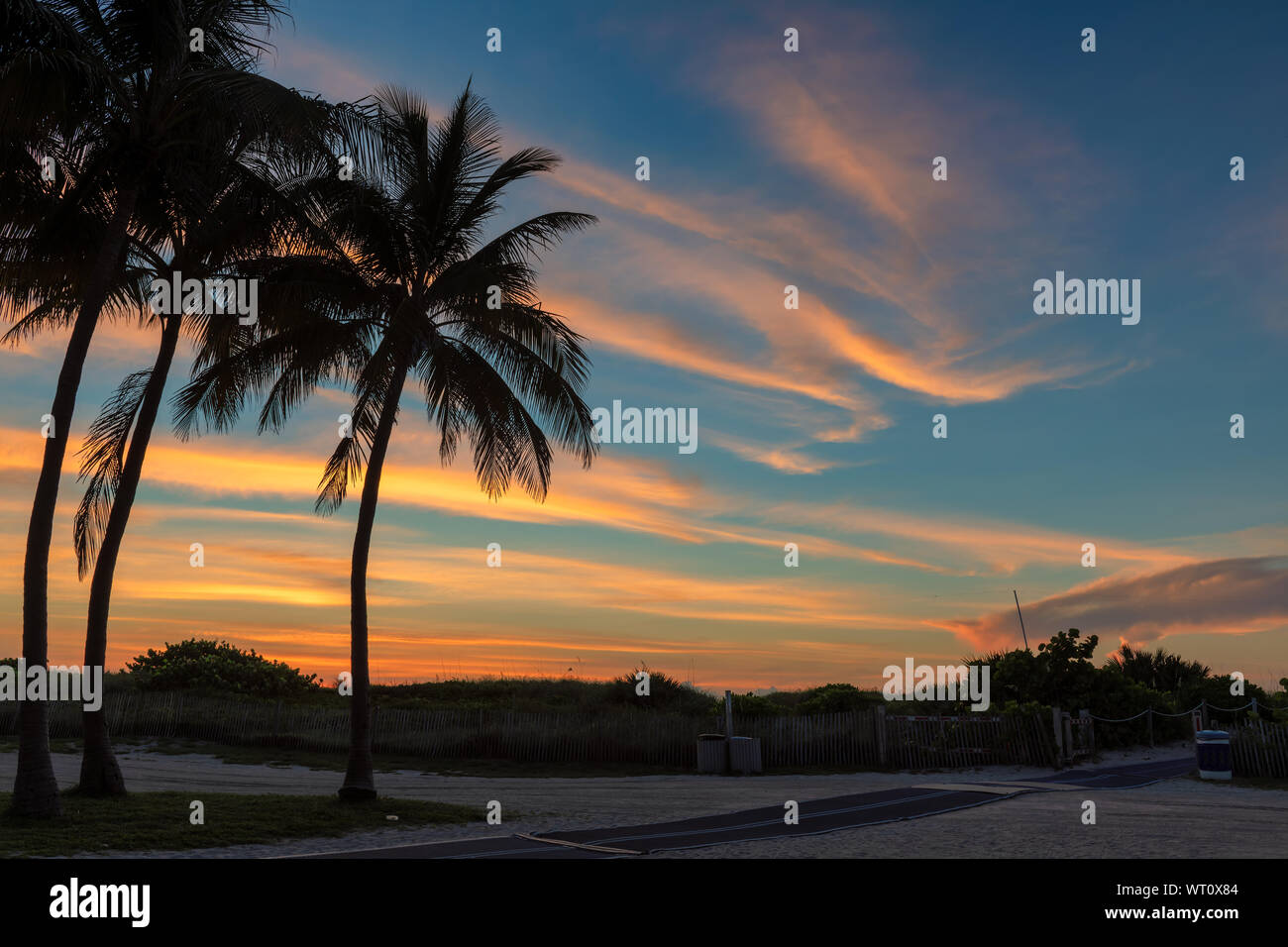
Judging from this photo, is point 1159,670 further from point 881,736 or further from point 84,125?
point 84,125

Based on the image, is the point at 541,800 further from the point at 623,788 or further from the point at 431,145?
the point at 431,145

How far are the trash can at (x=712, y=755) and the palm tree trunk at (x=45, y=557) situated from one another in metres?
16.2

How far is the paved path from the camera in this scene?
11156 millimetres

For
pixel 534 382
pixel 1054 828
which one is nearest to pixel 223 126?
pixel 534 382

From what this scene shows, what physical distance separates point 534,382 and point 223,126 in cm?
629

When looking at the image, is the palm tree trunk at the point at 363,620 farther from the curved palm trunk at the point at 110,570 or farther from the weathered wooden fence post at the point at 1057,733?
the weathered wooden fence post at the point at 1057,733

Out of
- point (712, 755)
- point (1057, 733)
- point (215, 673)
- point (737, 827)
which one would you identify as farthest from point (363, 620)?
point (215, 673)

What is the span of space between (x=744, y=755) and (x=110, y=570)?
52.5 feet

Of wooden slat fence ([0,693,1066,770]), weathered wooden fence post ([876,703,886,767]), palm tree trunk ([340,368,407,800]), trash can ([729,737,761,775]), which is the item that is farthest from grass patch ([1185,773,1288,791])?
palm tree trunk ([340,368,407,800])

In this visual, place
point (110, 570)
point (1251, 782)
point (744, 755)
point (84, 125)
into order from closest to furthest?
point (84, 125) < point (110, 570) < point (1251, 782) < point (744, 755)

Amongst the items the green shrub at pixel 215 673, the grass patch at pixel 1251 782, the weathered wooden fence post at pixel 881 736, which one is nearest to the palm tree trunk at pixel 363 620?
the weathered wooden fence post at pixel 881 736

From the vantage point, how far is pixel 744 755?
25.5 meters

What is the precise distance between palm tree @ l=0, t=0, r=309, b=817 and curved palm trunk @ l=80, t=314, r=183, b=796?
5.81ft

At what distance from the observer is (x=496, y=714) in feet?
99.8
